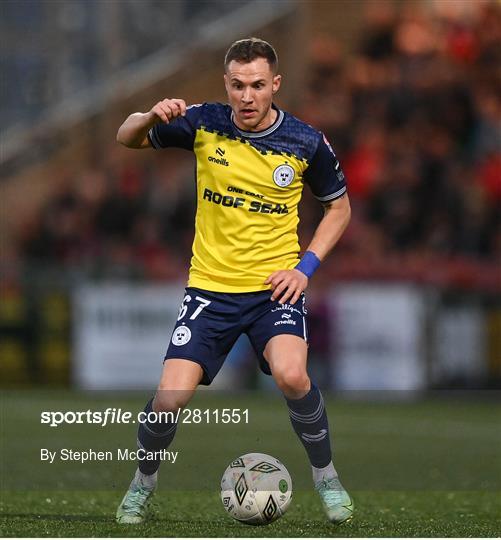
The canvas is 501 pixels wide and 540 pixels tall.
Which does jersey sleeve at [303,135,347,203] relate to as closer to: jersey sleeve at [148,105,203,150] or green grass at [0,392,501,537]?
jersey sleeve at [148,105,203,150]

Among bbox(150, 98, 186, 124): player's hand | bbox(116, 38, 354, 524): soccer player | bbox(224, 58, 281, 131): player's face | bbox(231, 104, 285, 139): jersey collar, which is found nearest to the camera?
bbox(150, 98, 186, 124): player's hand

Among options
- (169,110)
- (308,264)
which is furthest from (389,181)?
(169,110)

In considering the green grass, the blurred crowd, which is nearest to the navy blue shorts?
the green grass

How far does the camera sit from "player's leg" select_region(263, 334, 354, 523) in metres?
6.40

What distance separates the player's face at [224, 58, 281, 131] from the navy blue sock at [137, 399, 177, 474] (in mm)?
1430

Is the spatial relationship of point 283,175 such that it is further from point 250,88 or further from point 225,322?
point 225,322

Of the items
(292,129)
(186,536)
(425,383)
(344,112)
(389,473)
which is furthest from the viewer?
(344,112)

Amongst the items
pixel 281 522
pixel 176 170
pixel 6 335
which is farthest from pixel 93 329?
pixel 281 522

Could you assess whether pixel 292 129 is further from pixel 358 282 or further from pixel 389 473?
pixel 358 282

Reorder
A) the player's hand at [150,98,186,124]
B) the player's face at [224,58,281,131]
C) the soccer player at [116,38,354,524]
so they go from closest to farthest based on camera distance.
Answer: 1. the player's hand at [150,98,186,124]
2. the player's face at [224,58,281,131]
3. the soccer player at [116,38,354,524]

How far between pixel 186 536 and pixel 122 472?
2.17m

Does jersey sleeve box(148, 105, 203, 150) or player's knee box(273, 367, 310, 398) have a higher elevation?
jersey sleeve box(148, 105, 203, 150)

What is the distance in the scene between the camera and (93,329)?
16.5 meters

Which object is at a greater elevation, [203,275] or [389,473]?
[203,275]
